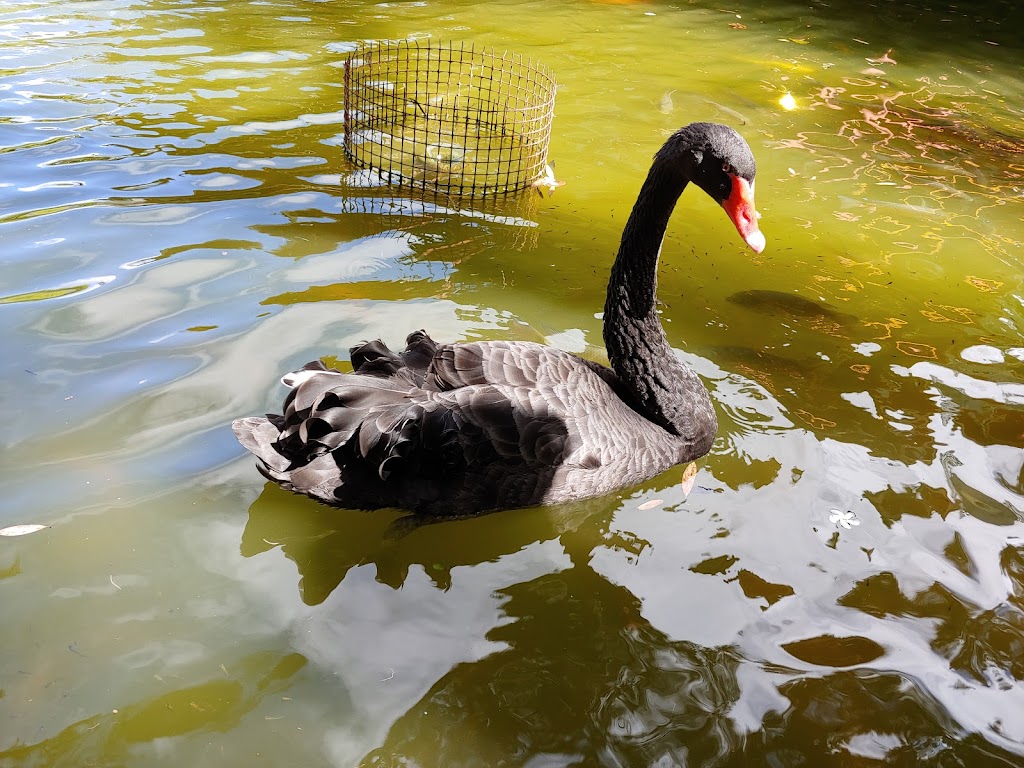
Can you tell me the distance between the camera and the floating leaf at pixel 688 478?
3135mm

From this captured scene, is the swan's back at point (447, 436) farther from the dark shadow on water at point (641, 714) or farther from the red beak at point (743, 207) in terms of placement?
the red beak at point (743, 207)

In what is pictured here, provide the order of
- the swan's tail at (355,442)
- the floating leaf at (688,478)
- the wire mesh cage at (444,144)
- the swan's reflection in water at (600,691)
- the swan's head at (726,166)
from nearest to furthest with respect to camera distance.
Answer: the swan's reflection in water at (600,691), the swan's tail at (355,442), the swan's head at (726,166), the floating leaf at (688,478), the wire mesh cage at (444,144)

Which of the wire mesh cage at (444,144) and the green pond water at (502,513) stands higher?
the wire mesh cage at (444,144)

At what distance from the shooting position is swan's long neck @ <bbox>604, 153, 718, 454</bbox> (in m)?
3.17

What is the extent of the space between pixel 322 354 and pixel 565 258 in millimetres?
1608

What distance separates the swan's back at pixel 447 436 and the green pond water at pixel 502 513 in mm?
181

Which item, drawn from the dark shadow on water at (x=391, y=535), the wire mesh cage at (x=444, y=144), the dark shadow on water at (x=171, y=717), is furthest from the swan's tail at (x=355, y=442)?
the wire mesh cage at (x=444, y=144)

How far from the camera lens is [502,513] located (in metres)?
2.96

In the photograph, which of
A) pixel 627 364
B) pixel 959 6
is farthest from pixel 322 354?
pixel 959 6

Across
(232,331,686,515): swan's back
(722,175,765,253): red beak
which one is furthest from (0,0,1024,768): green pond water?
(722,175,765,253): red beak

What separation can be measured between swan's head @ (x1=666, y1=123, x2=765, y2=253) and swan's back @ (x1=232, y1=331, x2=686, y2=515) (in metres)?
0.79

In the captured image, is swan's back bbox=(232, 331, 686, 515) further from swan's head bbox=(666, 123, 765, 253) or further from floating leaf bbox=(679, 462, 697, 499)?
swan's head bbox=(666, 123, 765, 253)

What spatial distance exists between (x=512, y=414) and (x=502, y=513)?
416mm

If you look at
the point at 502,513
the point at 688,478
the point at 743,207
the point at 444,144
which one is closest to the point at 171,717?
the point at 502,513
